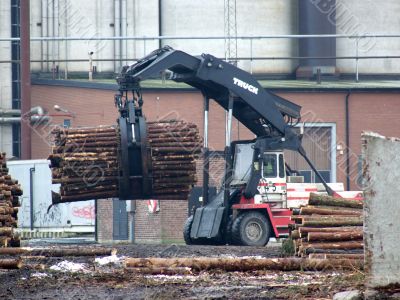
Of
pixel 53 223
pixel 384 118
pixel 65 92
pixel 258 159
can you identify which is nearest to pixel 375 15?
pixel 384 118

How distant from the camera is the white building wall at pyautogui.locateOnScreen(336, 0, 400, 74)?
45906mm

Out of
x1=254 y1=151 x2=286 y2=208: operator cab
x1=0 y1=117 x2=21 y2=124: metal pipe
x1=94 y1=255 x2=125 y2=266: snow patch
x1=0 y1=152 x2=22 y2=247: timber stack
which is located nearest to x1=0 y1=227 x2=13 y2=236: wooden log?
x1=0 y1=152 x2=22 y2=247: timber stack

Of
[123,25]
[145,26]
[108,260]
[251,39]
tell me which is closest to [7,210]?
[108,260]

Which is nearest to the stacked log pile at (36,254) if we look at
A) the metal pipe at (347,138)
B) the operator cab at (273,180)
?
the operator cab at (273,180)

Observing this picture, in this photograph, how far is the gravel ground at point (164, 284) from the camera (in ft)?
38.9

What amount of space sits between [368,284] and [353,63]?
117 ft

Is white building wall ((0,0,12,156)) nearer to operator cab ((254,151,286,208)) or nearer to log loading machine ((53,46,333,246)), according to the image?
log loading machine ((53,46,333,246))

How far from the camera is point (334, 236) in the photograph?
16609mm

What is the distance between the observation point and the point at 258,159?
26.6 meters

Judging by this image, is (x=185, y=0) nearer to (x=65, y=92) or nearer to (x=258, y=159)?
Answer: (x=65, y=92)

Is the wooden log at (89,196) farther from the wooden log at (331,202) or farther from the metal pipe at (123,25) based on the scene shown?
the metal pipe at (123,25)

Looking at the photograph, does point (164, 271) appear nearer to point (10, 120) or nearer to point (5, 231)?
point (5, 231)

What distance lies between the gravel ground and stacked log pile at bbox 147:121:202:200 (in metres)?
6.62

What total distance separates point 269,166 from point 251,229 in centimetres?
166
